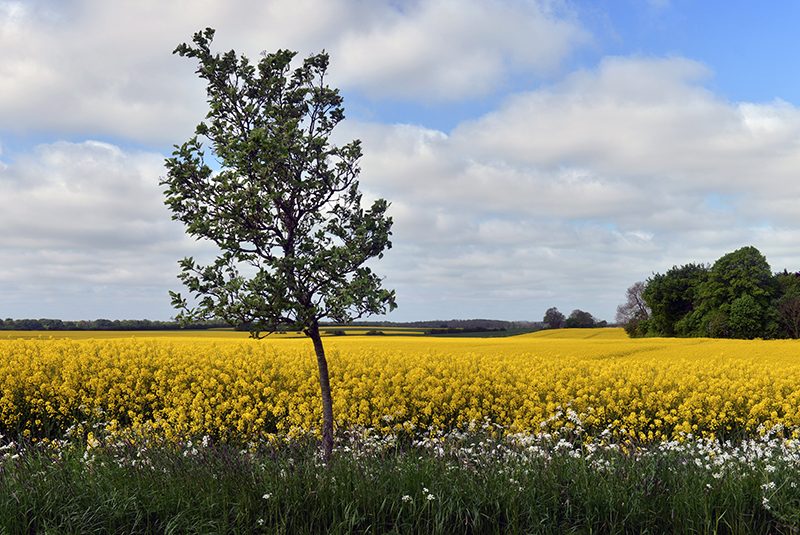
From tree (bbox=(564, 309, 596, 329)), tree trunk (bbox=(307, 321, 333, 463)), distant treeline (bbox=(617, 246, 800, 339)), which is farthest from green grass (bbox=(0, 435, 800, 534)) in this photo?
tree (bbox=(564, 309, 596, 329))

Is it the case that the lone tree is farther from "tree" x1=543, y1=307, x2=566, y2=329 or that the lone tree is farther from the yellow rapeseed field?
"tree" x1=543, y1=307, x2=566, y2=329

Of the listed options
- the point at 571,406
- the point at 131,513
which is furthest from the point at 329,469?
the point at 571,406

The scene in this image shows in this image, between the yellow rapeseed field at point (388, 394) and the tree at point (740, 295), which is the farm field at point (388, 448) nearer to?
the yellow rapeseed field at point (388, 394)

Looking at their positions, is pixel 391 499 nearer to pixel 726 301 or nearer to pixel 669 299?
pixel 726 301

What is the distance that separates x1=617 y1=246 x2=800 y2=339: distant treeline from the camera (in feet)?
157

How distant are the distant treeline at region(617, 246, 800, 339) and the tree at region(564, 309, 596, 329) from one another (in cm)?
1236

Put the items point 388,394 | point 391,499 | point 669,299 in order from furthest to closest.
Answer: point 669,299 → point 388,394 → point 391,499

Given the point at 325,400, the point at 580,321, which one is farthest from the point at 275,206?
the point at 580,321

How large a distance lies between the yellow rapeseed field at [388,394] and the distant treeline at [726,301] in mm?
36452

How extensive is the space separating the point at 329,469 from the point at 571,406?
7481 mm

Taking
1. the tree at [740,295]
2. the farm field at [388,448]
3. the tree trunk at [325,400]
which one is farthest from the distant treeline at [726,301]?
the tree trunk at [325,400]

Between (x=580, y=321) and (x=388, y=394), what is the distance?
64.7 metres

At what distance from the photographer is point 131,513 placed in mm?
5098

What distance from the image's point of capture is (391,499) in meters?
5.21
